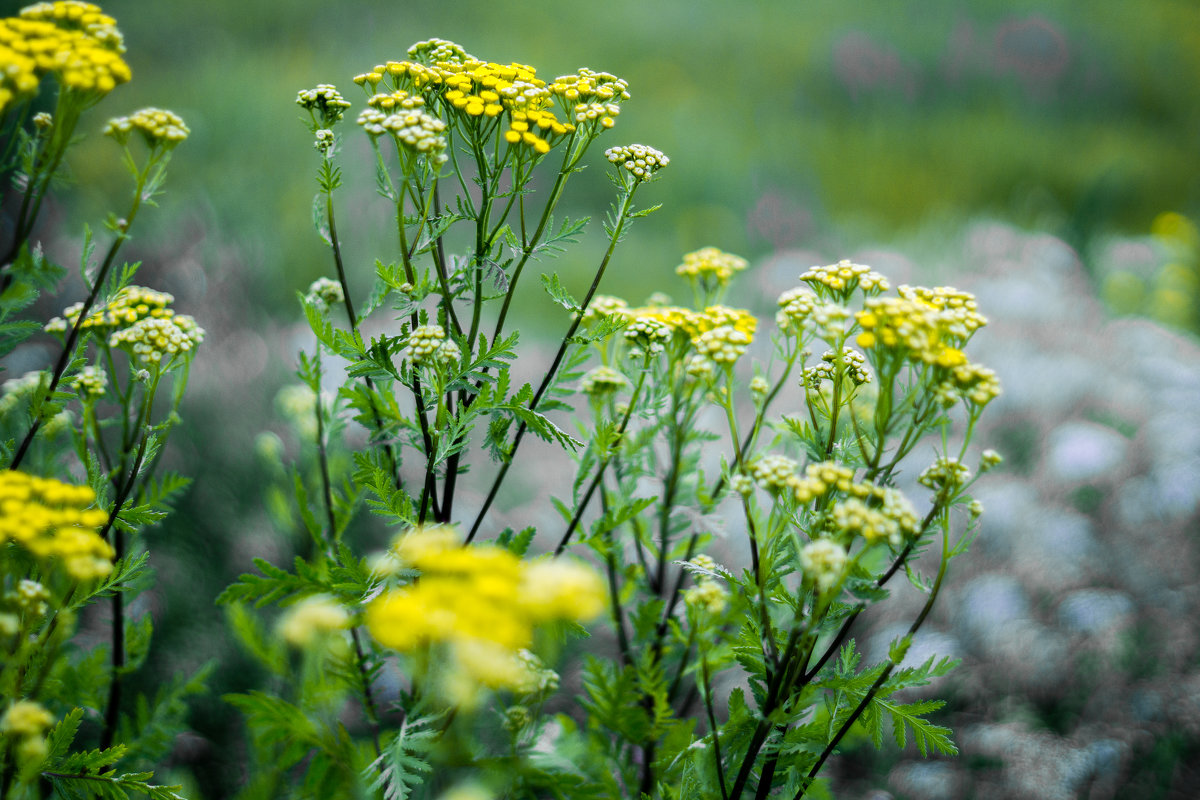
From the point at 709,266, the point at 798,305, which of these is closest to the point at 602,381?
the point at 709,266

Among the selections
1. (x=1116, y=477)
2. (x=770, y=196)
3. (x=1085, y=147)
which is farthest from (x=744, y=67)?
(x=1116, y=477)

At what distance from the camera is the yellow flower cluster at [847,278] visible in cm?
158

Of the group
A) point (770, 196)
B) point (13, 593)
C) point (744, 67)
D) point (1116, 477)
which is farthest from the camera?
point (744, 67)

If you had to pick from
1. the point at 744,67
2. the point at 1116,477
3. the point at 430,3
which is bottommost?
the point at 1116,477

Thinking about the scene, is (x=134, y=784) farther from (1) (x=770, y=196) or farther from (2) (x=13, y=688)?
(1) (x=770, y=196)

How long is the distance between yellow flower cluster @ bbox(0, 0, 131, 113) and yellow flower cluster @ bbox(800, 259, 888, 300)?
4.45ft

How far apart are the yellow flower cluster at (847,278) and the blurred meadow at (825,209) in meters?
1.74

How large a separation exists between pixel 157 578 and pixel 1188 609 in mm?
4581

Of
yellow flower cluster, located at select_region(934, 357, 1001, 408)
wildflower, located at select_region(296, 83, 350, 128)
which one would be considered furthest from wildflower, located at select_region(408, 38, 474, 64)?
yellow flower cluster, located at select_region(934, 357, 1001, 408)

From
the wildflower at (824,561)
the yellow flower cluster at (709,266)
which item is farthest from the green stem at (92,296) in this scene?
the wildflower at (824,561)

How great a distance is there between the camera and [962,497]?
4.83 ft

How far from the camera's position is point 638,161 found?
1664 millimetres

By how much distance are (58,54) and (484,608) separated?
1204mm

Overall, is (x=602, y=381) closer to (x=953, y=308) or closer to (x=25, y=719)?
(x=953, y=308)
